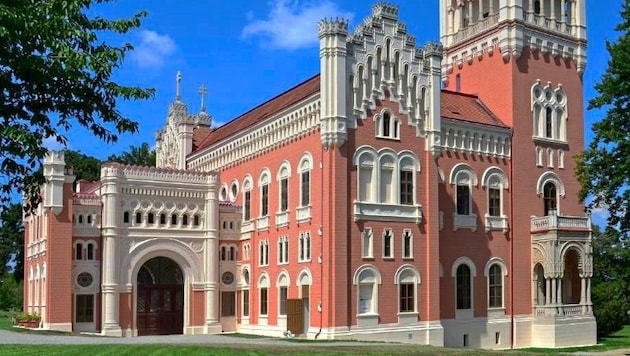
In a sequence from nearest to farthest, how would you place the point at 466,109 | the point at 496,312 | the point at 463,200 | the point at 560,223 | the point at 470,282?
the point at 470,282 < the point at 463,200 < the point at 496,312 < the point at 560,223 < the point at 466,109

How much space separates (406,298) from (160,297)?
14.1 meters

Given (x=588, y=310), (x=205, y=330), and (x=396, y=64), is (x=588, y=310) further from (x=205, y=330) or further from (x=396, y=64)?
(x=205, y=330)

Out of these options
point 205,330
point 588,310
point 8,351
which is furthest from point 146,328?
point 588,310

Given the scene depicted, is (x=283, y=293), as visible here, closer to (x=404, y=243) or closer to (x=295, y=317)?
(x=295, y=317)

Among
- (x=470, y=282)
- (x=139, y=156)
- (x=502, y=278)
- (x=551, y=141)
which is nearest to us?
(x=470, y=282)

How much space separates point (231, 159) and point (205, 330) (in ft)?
36.0

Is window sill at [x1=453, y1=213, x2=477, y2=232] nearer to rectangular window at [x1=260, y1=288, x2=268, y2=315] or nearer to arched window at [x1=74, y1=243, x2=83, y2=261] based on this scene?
rectangular window at [x1=260, y1=288, x2=268, y2=315]

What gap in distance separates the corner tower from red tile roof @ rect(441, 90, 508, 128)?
24.6 inches

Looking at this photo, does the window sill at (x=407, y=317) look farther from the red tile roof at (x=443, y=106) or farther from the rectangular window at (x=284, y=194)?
the red tile roof at (x=443, y=106)

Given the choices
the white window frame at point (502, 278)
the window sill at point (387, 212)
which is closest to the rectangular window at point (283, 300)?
the window sill at point (387, 212)

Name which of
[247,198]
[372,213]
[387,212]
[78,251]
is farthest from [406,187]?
[78,251]

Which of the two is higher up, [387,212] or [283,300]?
[387,212]

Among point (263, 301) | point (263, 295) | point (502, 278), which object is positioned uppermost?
point (502, 278)

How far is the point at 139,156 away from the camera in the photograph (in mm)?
82312
